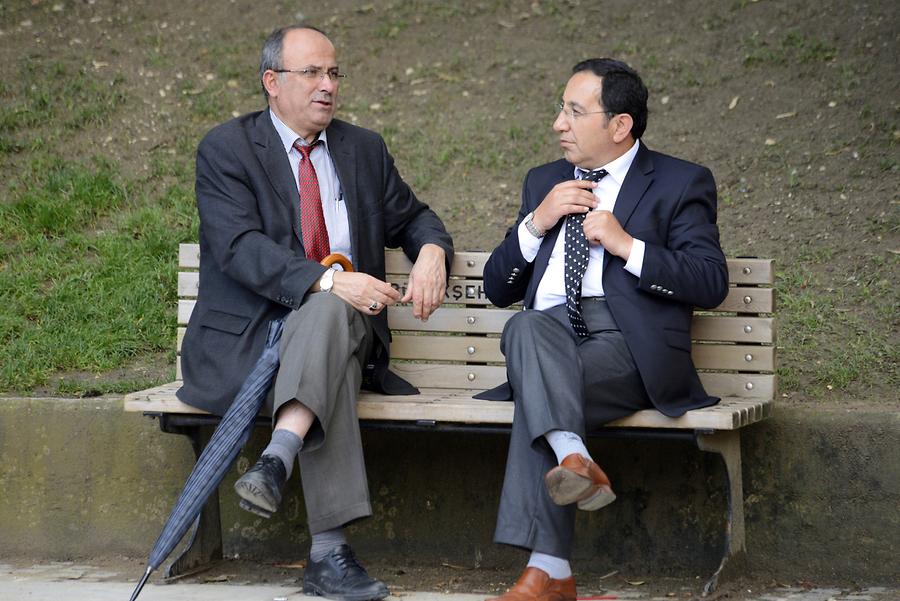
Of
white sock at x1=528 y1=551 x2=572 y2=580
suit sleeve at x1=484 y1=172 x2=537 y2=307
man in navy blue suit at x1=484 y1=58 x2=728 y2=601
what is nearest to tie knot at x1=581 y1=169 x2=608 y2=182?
man in navy blue suit at x1=484 y1=58 x2=728 y2=601

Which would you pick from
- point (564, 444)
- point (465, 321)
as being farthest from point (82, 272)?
point (564, 444)

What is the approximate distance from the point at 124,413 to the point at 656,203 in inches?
85.2

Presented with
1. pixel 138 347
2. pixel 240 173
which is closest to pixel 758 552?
pixel 240 173

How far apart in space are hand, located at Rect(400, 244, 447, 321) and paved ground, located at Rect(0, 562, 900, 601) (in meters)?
0.99

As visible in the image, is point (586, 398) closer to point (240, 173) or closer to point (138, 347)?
point (240, 173)

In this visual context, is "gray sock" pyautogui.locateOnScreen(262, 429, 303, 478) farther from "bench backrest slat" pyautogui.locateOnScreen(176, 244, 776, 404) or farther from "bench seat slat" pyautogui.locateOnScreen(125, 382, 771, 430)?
"bench backrest slat" pyautogui.locateOnScreen(176, 244, 776, 404)

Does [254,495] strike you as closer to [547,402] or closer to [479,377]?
[547,402]

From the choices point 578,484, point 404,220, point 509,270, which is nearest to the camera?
point 578,484

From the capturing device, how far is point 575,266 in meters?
4.30

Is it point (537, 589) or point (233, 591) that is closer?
point (537, 589)

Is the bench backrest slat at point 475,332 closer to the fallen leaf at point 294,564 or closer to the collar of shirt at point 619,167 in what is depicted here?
the collar of shirt at point 619,167

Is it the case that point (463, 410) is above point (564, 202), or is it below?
below

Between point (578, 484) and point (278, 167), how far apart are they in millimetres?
1702

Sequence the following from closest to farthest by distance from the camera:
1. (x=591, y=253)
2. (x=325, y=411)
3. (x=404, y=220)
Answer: (x=325, y=411)
(x=591, y=253)
(x=404, y=220)
